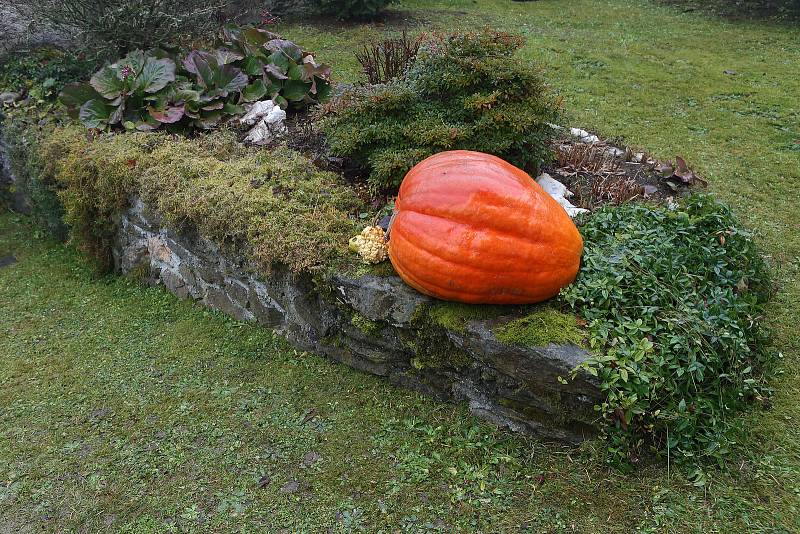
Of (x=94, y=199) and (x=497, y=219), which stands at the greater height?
(x=497, y=219)

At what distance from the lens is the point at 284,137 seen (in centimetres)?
493

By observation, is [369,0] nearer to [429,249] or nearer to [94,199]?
[94,199]

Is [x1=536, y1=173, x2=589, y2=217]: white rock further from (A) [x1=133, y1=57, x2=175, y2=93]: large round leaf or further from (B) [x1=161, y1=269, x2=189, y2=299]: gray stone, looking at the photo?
(A) [x1=133, y1=57, x2=175, y2=93]: large round leaf

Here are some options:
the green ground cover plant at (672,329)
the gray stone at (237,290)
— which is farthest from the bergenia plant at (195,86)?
the green ground cover plant at (672,329)

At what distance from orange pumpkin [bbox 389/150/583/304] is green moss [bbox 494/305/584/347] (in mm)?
116

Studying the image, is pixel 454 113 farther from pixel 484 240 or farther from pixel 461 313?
pixel 461 313

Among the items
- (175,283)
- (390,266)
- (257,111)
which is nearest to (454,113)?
(390,266)

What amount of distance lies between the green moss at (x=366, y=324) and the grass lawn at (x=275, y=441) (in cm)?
36

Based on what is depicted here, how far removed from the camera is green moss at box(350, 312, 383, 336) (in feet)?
10.6

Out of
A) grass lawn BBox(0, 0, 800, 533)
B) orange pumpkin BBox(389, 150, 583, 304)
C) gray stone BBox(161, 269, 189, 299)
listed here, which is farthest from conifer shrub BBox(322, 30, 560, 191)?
gray stone BBox(161, 269, 189, 299)

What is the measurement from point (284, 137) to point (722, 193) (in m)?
3.69

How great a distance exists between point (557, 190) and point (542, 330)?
1.60m

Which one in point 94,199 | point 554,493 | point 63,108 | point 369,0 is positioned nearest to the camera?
point 554,493

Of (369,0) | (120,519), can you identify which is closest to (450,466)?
(120,519)
